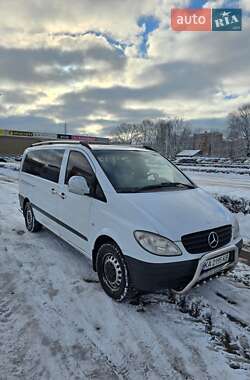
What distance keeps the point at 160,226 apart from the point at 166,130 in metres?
91.6

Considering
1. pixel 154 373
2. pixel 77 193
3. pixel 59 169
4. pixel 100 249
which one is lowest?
pixel 154 373

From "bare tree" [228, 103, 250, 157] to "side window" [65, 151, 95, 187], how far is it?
76560mm

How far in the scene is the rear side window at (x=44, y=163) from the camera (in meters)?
4.76

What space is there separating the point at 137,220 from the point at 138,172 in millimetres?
1135

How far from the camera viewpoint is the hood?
297 centimetres

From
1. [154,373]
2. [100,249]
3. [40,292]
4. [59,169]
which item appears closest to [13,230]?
[59,169]

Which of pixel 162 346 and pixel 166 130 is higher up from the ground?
pixel 166 130

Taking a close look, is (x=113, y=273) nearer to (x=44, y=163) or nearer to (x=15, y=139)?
(x=44, y=163)

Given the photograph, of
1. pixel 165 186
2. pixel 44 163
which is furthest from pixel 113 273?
pixel 44 163

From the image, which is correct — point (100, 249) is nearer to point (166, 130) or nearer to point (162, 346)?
point (162, 346)

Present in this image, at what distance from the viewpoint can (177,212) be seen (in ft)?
10.5

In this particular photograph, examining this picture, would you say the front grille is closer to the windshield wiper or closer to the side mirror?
the windshield wiper

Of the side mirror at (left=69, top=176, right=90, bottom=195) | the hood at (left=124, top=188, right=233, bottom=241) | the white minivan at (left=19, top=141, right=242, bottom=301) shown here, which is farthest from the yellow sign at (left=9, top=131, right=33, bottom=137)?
the hood at (left=124, top=188, right=233, bottom=241)

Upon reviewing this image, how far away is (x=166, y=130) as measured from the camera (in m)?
91.4
